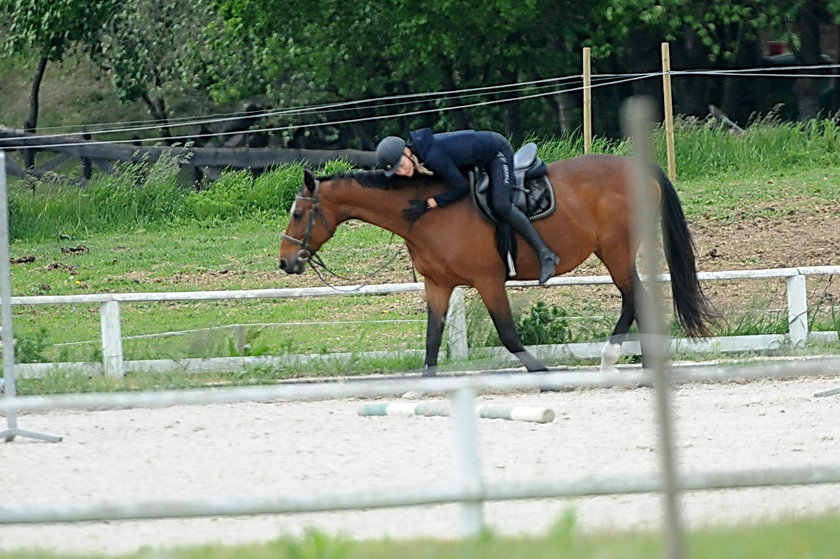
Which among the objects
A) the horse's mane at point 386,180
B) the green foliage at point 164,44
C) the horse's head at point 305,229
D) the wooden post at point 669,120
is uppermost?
the green foliage at point 164,44

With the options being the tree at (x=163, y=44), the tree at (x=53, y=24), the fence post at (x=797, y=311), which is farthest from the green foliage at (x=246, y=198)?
the fence post at (x=797, y=311)

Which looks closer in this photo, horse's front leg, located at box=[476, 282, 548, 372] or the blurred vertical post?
the blurred vertical post

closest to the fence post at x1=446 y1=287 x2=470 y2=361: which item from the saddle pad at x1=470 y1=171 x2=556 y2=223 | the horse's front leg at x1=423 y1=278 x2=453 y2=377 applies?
the horse's front leg at x1=423 y1=278 x2=453 y2=377

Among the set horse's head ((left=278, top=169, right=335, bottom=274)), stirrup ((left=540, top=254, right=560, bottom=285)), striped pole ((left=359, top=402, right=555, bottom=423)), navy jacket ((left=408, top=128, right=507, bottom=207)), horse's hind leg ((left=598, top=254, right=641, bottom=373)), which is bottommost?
striped pole ((left=359, top=402, right=555, bottom=423))

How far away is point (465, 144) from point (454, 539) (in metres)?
5.73

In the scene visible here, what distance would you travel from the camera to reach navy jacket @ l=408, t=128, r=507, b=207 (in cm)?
1059

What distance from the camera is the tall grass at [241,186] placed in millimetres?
21703

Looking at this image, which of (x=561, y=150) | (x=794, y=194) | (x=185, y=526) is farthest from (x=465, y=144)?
(x=561, y=150)

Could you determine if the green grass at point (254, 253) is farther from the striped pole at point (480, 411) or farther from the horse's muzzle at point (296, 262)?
the striped pole at point (480, 411)

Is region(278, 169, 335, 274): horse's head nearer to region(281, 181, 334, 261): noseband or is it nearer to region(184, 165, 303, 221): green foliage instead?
region(281, 181, 334, 261): noseband

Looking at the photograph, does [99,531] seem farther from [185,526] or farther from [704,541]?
[704,541]

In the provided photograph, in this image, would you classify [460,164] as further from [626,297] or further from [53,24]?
[53,24]

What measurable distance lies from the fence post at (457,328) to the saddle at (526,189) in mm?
1465

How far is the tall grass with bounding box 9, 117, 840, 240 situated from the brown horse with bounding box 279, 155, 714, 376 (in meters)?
10.1
